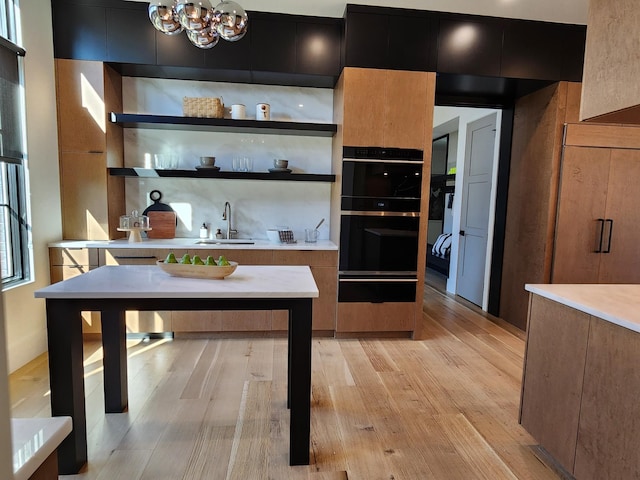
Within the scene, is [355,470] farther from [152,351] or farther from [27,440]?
[152,351]

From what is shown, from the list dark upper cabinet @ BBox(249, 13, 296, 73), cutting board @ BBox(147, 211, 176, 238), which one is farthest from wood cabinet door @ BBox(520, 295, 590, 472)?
cutting board @ BBox(147, 211, 176, 238)

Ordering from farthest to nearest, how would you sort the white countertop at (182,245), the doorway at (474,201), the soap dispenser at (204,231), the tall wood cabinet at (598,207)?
the doorway at (474,201) → the soap dispenser at (204,231) → the tall wood cabinet at (598,207) → the white countertop at (182,245)

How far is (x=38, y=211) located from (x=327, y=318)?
262 centimetres

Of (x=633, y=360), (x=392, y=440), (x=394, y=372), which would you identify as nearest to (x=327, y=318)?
(x=394, y=372)

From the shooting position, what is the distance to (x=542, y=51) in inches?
134

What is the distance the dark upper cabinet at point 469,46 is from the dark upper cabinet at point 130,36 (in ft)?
8.52

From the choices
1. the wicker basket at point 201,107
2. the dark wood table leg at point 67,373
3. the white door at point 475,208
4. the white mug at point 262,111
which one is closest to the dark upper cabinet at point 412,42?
the white mug at point 262,111

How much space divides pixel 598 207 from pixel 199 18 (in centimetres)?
363

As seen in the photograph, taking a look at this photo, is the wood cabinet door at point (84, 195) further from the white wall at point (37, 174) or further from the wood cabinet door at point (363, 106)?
the wood cabinet door at point (363, 106)

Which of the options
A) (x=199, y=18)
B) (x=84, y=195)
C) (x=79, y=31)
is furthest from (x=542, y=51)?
(x=84, y=195)

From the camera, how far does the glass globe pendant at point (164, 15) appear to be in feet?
5.85

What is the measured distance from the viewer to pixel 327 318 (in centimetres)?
349

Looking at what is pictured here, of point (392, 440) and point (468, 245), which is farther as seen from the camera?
point (468, 245)

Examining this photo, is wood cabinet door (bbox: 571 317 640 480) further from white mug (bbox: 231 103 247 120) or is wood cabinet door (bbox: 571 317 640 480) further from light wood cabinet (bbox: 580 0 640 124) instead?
white mug (bbox: 231 103 247 120)
